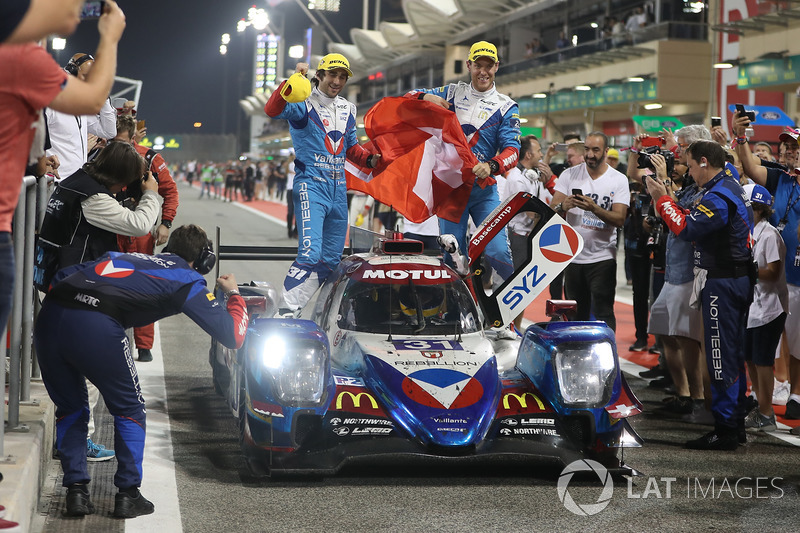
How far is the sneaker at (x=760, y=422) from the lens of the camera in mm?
7035

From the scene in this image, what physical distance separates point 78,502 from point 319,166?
399cm

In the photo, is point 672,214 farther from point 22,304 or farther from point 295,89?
point 22,304

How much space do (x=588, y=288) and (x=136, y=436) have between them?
516cm

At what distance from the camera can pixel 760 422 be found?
278 inches

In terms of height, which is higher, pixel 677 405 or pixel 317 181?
pixel 317 181

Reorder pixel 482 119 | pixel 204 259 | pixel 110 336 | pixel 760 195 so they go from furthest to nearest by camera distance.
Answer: pixel 482 119 < pixel 760 195 < pixel 204 259 < pixel 110 336

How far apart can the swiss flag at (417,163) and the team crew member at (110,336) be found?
3739 millimetres

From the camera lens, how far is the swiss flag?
834cm

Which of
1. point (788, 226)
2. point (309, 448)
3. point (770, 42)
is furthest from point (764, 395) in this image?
point (770, 42)

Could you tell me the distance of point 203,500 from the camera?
Answer: 5059mm

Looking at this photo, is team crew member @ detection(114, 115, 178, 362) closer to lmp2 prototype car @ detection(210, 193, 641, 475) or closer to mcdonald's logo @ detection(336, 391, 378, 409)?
lmp2 prototype car @ detection(210, 193, 641, 475)

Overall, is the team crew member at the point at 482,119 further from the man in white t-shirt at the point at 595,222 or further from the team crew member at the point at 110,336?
the team crew member at the point at 110,336
